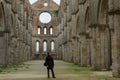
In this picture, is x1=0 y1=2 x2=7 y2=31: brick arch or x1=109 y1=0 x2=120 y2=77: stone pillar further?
x1=0 y1=2 x2=7 y2=31: brick arch

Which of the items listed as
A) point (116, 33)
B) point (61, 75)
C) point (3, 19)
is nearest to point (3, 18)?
point (3, 19)

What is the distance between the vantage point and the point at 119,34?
57.5ft

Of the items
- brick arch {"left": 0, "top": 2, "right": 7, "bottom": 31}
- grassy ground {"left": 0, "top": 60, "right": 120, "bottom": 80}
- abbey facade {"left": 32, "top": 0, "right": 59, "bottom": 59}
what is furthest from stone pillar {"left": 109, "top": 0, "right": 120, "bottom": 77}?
abbey facade {"left": 32, "top": 0, "right": 59, "bottom": 59}

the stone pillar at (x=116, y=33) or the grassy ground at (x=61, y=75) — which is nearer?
the grassy ground at (x=61, y=75)

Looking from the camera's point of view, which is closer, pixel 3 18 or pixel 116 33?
pixel 116 33

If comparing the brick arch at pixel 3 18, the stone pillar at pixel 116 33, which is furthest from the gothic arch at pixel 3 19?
the stone pillar at pixel 116 33

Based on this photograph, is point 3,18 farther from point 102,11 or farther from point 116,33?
point 116,33

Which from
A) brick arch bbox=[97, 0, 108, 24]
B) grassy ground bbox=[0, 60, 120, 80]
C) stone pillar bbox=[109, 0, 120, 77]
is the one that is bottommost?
grassy ground bbox=[0, 60, 120, 80]

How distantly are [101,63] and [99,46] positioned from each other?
142cm

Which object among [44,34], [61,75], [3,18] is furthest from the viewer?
[44,34]

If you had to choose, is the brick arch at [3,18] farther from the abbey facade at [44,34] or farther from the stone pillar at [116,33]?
the abbey facade at [44,34]

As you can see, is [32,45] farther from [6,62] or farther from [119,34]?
[119,34]

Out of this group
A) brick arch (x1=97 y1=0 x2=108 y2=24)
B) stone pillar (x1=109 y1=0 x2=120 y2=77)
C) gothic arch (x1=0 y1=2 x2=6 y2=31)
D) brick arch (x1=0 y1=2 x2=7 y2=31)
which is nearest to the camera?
stone pillar (x1=109 y1=0 x2=120 y2=77)

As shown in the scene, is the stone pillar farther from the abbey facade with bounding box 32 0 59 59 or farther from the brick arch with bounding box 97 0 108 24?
the abbey facade with bounding box 32 0 59 59
